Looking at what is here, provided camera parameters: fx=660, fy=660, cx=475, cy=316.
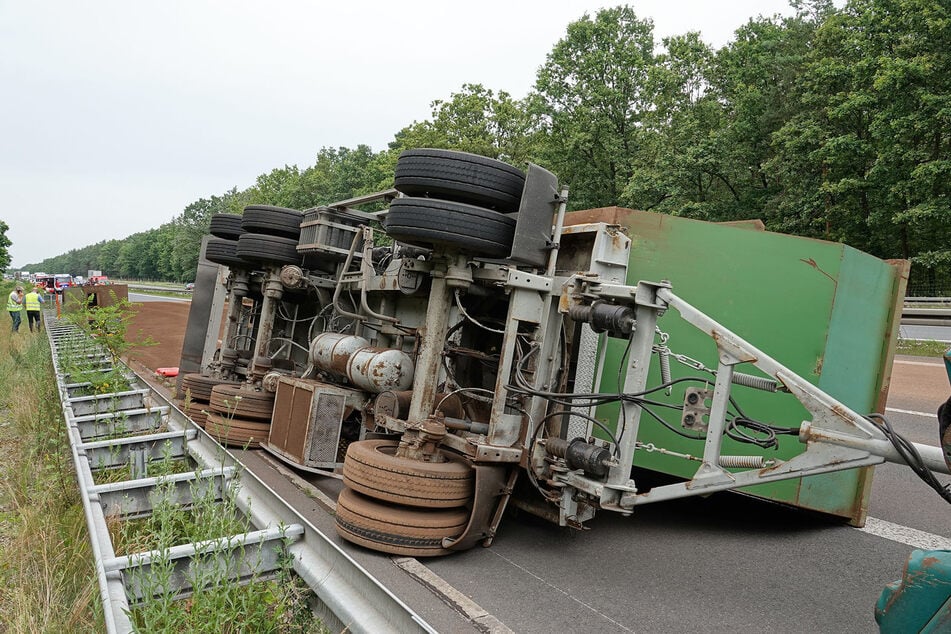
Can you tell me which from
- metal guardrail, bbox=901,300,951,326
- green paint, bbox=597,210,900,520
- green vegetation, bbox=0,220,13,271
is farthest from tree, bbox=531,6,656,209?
green vegetation, bbox=0,220,13,271

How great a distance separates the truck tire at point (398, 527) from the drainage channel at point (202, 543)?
26.5 inches

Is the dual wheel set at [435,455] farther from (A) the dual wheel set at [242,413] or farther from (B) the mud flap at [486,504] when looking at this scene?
(A) the dual wheel set at [242,413]

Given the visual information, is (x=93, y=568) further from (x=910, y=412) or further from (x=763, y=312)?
(x=910, y=412)

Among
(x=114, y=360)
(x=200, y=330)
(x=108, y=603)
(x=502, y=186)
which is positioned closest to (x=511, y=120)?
(x=200, y=330)

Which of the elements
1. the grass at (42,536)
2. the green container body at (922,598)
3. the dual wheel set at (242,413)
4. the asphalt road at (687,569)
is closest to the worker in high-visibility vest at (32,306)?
the grass at (42,536)

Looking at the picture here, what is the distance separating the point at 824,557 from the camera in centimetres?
435

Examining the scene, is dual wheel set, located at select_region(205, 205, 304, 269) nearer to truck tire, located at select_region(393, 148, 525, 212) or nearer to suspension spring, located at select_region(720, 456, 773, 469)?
truck tire, located at select_region(393, 148, 525, 212)

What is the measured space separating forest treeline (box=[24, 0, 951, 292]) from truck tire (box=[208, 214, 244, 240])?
14305mm

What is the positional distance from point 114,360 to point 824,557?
288 inches

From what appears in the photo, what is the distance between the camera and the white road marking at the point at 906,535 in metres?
4.53

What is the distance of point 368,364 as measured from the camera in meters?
5.47

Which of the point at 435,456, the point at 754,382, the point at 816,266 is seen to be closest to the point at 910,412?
the point at 816,266

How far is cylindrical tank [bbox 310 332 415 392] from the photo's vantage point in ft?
17.5

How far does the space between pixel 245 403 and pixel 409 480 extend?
353 cm
